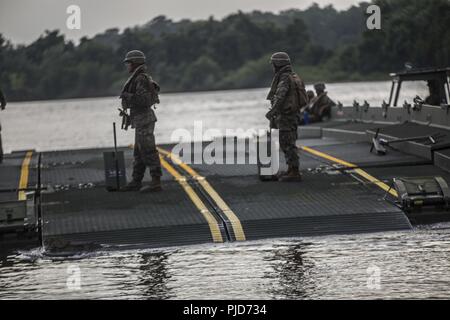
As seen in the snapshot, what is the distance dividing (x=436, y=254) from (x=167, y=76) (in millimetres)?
130558

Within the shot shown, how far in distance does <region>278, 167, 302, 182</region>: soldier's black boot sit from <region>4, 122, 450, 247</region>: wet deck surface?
0.47 feet

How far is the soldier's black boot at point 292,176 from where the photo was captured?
57.7 ft

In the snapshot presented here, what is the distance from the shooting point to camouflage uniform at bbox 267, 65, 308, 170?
57.3 ft

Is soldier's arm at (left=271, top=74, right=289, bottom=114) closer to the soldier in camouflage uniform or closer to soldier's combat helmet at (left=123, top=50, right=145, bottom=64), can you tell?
soldier's combat helmet at (left=123, top=50, right=145, bottom=64)

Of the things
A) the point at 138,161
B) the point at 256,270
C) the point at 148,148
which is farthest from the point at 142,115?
the point at 256,270

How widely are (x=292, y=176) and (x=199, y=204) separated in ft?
7.36

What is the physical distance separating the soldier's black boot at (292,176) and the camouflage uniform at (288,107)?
57mm

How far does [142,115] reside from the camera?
56.1 feet

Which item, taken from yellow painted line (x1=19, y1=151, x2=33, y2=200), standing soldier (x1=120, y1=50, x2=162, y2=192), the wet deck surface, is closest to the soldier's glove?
standing soldier (x1=120, y1=50, x2=162, y2=192)

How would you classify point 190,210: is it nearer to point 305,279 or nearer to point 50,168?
point 305,279

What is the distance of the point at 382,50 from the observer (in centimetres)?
3844

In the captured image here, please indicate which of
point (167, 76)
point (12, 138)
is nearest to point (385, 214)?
point (12, 138)

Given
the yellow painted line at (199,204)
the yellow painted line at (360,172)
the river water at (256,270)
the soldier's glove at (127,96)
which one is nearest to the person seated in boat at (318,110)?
the yellow painted line at (360,172)

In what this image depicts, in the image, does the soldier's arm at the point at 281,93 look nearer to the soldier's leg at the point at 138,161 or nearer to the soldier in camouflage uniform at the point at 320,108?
the soldier's leg at the point at 138,161
